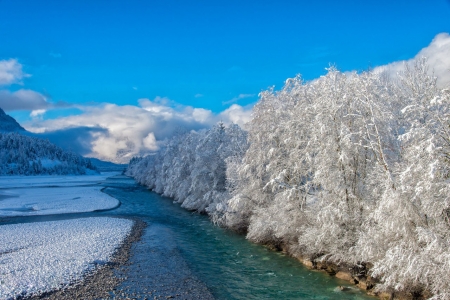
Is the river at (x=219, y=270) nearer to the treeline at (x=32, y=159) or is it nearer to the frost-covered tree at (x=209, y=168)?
the frost-covered tree at (x=209, y=168)

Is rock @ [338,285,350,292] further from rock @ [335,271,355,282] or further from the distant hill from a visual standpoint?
the distant hill

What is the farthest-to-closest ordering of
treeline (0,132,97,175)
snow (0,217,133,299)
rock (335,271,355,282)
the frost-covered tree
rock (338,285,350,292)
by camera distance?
treeline (0,132,97,175)
the frost-covered tree
rock (335,271,355,282)
rock (338,285,350,292)
snow (0,217,133,299)

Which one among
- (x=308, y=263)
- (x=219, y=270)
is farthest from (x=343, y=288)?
(x=219, y=270)

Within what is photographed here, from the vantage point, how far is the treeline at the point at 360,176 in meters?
13.3

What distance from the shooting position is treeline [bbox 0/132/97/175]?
157 metres

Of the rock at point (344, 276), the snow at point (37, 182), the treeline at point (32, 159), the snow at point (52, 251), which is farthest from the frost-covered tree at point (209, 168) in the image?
the treeline at point (32, 159)

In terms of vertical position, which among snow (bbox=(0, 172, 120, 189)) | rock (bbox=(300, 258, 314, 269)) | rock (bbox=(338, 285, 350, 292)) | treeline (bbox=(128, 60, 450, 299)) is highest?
treeline (bbox=(128, 60, 450, 299))

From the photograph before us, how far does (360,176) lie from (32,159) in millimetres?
186168

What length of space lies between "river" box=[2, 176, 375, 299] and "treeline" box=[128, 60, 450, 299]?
1.72m

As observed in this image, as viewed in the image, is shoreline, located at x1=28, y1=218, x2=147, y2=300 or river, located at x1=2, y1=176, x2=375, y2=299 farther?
river, located at x1=2, y1=176, x2=375, y2=299

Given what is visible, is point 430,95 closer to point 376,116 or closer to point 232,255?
point 376,116

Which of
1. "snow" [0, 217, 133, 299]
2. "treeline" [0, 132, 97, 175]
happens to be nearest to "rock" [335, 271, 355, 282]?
"snow" [0, 217, 133, 299]

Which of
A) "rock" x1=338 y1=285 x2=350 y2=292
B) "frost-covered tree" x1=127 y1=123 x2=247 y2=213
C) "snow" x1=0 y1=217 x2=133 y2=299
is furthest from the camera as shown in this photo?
"frost-covered tree" x1=127 y1=123 x2=247 y2=213

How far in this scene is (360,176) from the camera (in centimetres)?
1977
